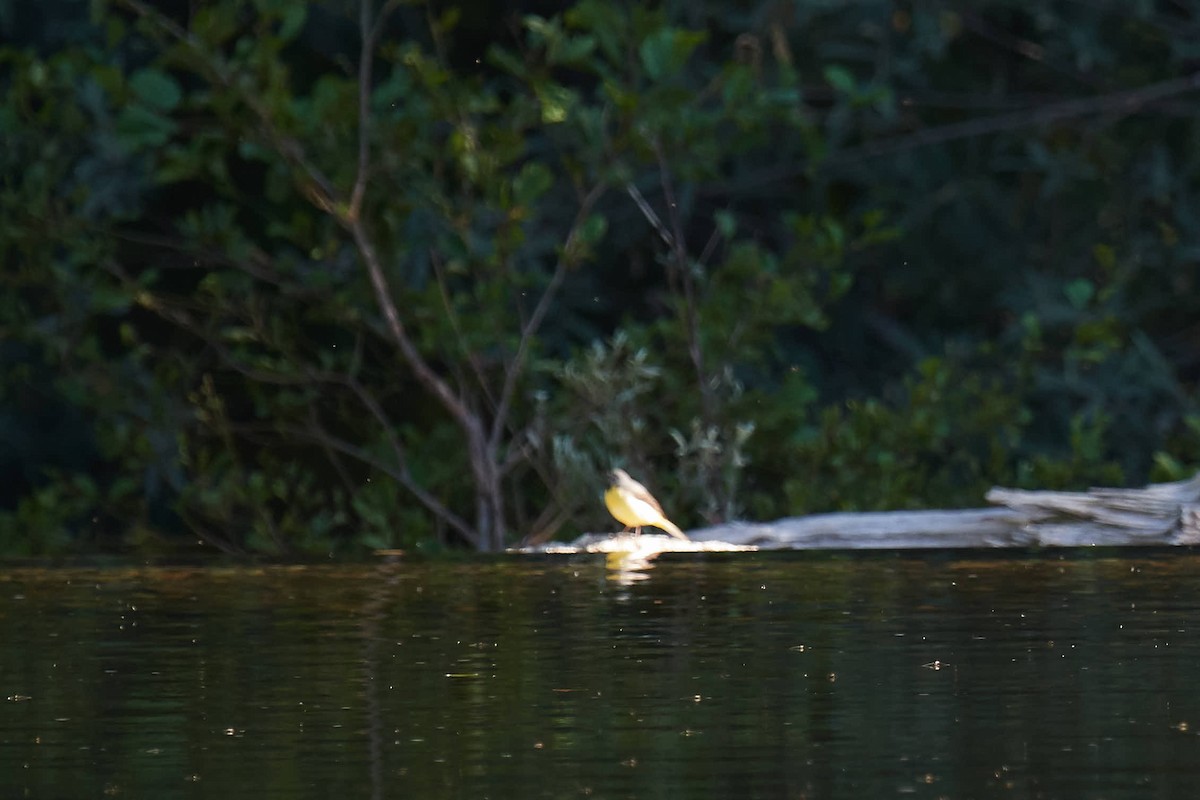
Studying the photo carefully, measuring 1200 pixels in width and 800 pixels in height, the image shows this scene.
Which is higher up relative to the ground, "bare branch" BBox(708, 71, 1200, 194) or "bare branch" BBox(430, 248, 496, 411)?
"bare branch" BBox(708, 71, 1200, 194)

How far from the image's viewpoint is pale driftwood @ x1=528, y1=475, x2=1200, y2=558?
7816 millimetres

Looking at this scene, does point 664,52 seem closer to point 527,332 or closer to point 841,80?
point 527,332

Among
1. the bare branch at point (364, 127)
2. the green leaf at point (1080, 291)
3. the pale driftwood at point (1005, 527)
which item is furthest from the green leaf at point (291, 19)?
the green leaf at point (1080, 291)

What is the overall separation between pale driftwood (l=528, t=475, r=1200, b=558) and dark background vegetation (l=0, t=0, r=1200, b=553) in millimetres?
1035

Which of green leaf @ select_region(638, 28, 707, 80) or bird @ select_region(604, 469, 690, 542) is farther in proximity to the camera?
green leaf @ select_region(638, 28, 707, 80)

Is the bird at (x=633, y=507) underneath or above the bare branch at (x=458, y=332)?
underneath

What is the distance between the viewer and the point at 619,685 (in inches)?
161

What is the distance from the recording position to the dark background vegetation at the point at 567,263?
31.4ft

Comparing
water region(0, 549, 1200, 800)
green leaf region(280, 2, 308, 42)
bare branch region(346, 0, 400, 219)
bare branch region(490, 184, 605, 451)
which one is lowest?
water region(0, 549, 1200, 800)

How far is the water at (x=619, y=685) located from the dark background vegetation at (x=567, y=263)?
3.23 metres

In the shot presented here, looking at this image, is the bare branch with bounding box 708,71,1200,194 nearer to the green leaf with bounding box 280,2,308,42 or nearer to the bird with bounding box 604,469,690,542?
the green leaf with bounding box 280,2,308,42

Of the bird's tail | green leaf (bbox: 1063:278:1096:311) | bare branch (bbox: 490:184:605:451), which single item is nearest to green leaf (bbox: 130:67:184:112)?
bare branch (bbox: 490:184:605:451)

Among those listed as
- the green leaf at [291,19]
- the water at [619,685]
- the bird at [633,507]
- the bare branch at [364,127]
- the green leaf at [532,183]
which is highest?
the green leaf at [291,19]

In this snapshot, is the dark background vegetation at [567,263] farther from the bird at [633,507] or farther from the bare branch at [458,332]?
the bird at [633,507]
